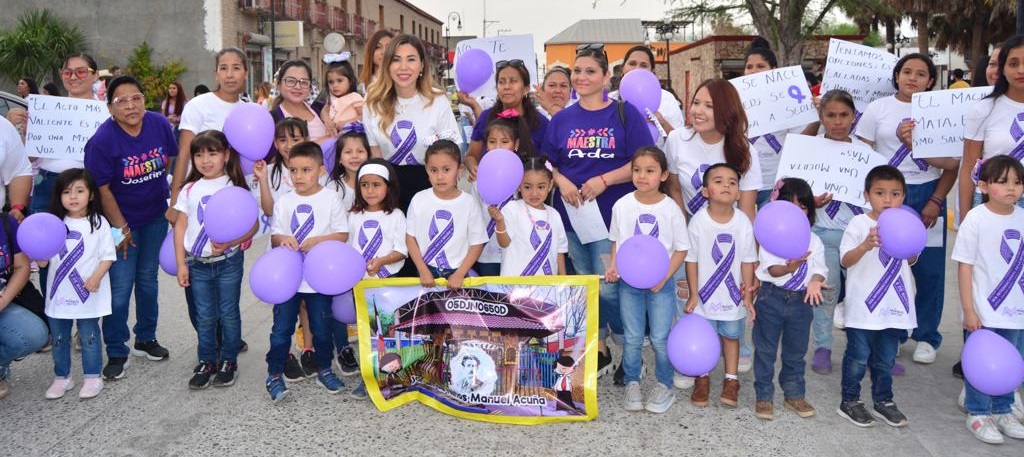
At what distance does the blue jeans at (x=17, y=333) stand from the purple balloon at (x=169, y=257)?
2.33 feet

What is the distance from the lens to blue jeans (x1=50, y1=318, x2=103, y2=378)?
427 cm

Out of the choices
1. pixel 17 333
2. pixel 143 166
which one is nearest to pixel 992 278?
pixel 143 166

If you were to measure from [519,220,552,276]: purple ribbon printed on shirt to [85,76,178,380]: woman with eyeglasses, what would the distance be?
2.31m

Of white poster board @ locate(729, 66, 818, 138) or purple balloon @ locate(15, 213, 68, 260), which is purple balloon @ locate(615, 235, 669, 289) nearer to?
white poster board @ locate(729, 66, 818, 138)

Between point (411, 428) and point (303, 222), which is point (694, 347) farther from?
point (303, 222)

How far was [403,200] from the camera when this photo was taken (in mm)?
4578

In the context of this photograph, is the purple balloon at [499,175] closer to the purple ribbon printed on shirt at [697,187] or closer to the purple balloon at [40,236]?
the purple ribbon printed on shirt at [697,187]

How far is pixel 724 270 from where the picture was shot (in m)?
3.90

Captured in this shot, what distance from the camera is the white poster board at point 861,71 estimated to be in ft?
16.1

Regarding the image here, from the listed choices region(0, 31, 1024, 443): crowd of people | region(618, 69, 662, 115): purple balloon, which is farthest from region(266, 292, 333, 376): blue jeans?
region(618, 69, 662, 115): purple balloon

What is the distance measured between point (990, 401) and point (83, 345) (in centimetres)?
455

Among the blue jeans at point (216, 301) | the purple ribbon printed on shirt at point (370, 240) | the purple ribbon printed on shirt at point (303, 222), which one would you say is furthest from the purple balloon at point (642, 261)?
the blue jeans at point (216, 301)

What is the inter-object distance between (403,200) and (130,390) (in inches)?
71.4

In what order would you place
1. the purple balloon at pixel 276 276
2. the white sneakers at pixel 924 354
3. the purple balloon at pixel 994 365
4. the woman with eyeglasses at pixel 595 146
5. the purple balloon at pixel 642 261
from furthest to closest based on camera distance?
the white sneakers at pixel 924 354 → the woman with eyeglasses at pixel 595 146 → the purple balloon at pixel 276 276 → the purple balloon at pixel 642 261 → the purple balloon at pixel 994 365
